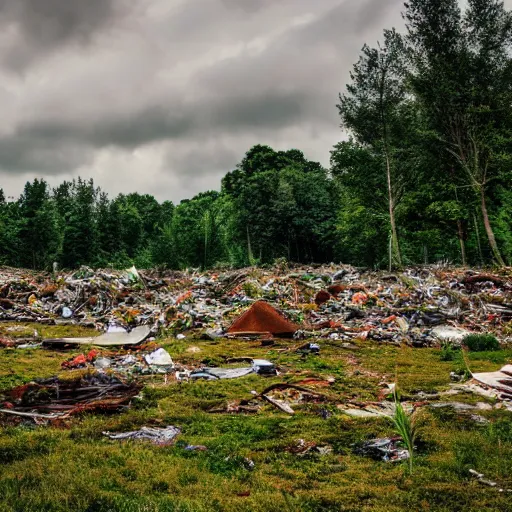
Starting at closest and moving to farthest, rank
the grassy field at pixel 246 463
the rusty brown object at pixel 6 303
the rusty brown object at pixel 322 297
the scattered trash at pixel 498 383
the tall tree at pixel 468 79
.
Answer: the grassy field at pixel 246 463, the scattered trash at pixel 498 383, the rusty brown object at pixel 322 297, the rusty brown object at pixel 6 303, the tall tree at pixel 468 79

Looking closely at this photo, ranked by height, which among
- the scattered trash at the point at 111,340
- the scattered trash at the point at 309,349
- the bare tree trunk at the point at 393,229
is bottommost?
the scattered trash at the point at 309,349

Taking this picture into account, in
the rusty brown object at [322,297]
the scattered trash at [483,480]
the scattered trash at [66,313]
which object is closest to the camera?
the scattered trash at [483,480]

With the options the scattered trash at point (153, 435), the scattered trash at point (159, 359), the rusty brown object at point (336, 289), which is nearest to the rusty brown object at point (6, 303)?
the scattered trash at point (159, 359)

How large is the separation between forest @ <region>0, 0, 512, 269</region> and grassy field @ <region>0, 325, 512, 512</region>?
54.4 feet

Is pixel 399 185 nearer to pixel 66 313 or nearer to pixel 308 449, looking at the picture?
pixel 66 313

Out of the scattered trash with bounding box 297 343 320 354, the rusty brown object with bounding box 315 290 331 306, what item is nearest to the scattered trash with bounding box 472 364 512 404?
the scattered trash with bounding box 297 343 320 354

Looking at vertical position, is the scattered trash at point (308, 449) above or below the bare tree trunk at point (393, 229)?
below

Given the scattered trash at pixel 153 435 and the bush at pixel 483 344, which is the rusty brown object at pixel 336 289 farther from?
the scattered trash at pixel 153 435

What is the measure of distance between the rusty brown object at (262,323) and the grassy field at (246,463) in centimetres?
514

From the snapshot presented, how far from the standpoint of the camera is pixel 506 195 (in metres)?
22.1

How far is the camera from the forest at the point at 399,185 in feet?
70.4

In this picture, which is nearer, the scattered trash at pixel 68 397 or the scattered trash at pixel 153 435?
the scattered trash at pixel 153 435

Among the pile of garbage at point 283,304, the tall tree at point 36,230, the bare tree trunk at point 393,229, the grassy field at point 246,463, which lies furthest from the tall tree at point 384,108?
the tall tree at point 36,230

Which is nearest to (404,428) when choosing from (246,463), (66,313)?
(246,463)
